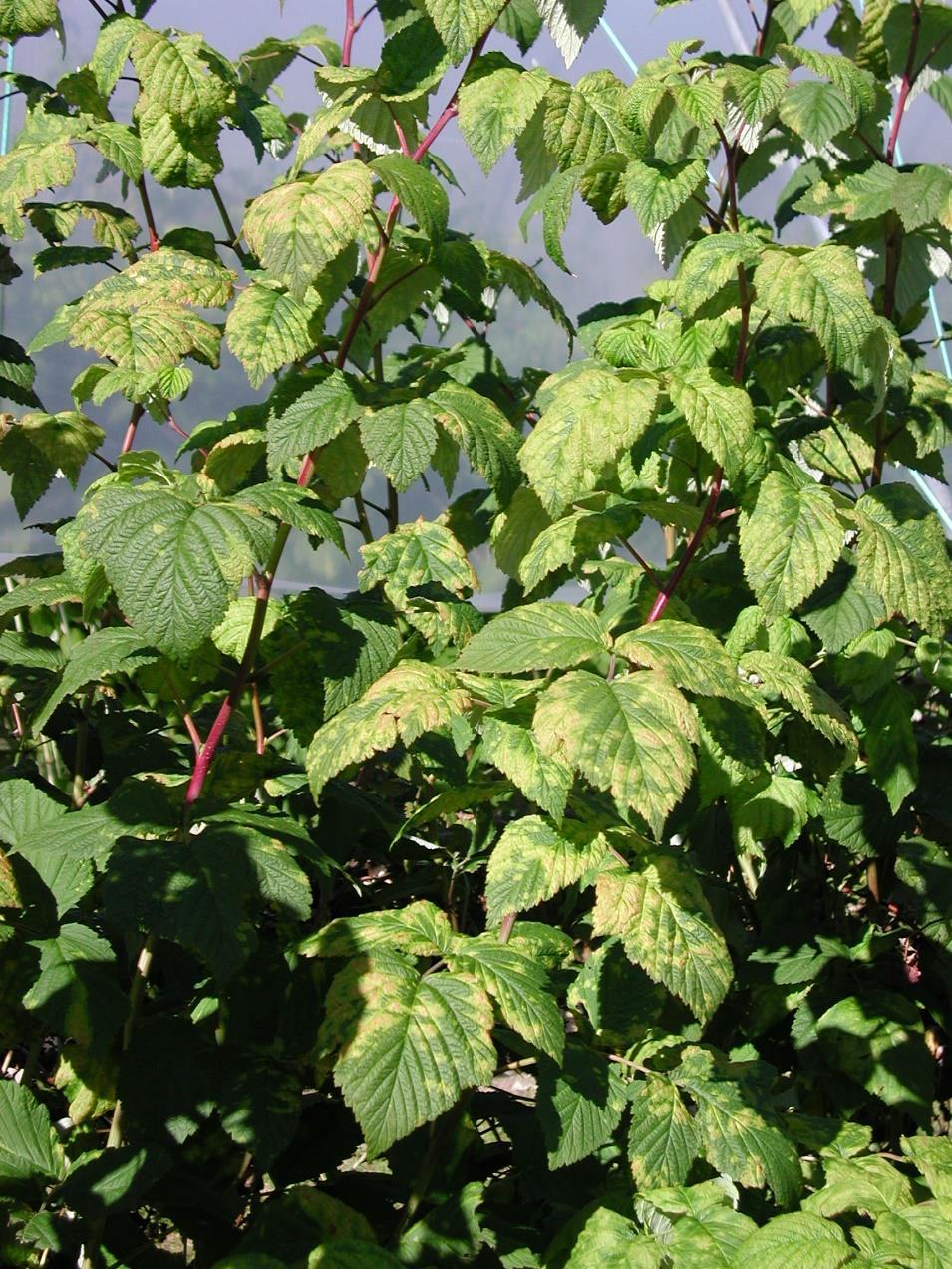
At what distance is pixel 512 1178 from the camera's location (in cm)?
196

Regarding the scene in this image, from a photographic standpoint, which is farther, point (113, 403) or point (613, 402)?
point (113, 403)

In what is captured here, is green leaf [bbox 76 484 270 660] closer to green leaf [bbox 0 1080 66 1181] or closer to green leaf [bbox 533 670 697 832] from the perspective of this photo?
green leaf [bbox 533 670 697 832]

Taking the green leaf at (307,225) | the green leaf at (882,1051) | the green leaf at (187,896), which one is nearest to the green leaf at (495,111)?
the green leaf at (307,225)

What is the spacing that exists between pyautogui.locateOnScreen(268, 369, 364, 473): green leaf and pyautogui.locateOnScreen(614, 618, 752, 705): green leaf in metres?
0.46

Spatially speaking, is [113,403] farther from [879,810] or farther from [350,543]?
[879,810]

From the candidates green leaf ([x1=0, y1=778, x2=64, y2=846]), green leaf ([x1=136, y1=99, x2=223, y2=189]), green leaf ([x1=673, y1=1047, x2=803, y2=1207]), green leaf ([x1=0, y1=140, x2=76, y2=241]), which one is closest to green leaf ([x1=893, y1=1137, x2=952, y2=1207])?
green leaf ([x1=673, y1=1047, x2=803, y2=1207])

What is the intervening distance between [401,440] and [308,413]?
5.6 inches

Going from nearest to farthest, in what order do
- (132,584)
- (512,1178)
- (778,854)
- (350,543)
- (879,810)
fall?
(132,584)
(512,1178)
(879,810)
(778,854)
(350,543)

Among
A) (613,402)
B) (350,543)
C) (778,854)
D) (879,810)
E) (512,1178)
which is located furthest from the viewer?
(350,543)

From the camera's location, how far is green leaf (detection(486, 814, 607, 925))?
1.50 metres

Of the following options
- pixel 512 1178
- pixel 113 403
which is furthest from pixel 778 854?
pixel 113 403

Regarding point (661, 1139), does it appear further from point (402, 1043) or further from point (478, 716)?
point (478, 716)

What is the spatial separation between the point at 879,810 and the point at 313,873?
99 cm

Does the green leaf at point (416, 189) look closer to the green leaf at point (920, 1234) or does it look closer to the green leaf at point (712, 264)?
the green leaf at point (712, 264)
